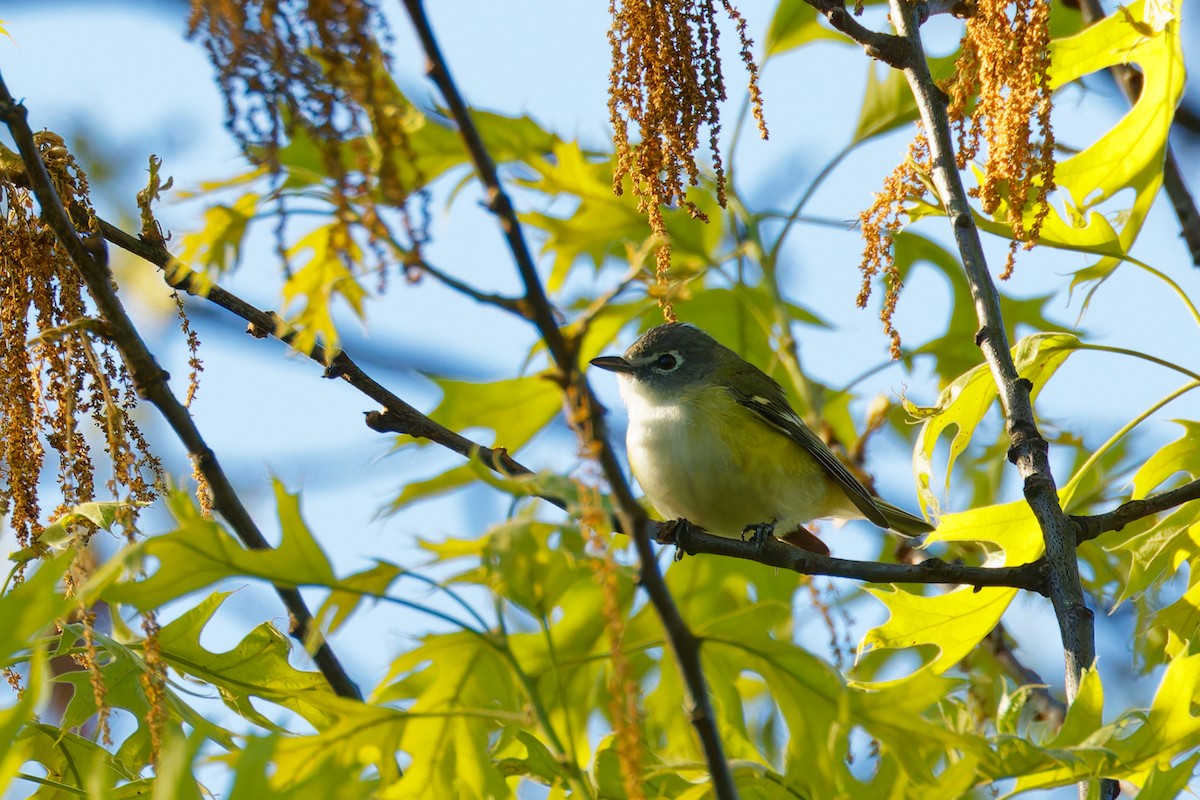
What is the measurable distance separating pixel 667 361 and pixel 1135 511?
2.64m

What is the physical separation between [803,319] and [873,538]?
1.02 meters

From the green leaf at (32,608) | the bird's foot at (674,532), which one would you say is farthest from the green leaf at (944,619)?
the green leaf at (32,608)

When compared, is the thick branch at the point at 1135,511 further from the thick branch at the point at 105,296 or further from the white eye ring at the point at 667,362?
the white eye ring at the point at 667,362

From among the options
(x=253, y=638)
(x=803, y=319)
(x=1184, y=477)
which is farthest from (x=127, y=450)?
(x=803, y=319)

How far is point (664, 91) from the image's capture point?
2186 mm

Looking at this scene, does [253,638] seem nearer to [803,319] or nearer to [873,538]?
[803,319]

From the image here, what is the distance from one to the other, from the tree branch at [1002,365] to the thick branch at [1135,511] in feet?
0.12

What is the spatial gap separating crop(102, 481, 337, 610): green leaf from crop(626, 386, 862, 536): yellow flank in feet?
8.91

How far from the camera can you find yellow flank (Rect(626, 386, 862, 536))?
4.55 metres

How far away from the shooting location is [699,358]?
512 cm

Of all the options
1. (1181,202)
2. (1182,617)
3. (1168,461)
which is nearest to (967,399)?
(1168,461)

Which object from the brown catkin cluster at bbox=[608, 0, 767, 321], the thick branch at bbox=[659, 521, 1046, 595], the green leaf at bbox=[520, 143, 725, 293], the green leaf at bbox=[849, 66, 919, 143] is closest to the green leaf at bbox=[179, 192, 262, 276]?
the brown catkin cluster at bbox=[608, 0, 767, 321]

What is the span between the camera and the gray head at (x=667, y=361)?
4.98 m

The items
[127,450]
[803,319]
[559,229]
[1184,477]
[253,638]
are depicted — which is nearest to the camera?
[127,450]
